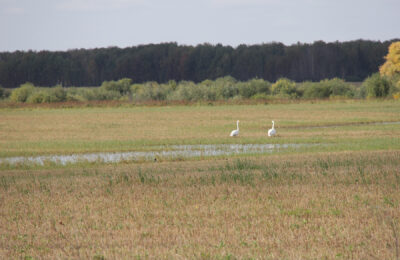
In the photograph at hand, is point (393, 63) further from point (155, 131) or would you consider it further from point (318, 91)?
point (155, 131)

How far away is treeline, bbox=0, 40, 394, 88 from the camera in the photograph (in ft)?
565

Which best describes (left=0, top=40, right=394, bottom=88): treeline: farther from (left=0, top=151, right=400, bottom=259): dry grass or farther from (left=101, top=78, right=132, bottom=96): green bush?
(left=0, top=151, right=400, bottom=259): dry grass

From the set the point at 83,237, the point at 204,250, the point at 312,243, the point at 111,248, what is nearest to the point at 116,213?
the point at 83,237

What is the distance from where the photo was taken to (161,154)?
2531 centimetres

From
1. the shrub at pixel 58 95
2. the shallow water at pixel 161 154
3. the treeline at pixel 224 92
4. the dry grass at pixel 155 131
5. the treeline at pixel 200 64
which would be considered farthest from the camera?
the treeline at pixel 200 64

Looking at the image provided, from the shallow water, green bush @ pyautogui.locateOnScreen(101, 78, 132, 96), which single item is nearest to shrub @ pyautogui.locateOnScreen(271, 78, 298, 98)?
green bush @ pyautogui.locateOnScreen(101, 78, 132, 96)

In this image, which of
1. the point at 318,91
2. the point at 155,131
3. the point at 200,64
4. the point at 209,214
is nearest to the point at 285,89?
the point at 318,91

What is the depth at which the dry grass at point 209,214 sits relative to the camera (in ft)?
28.8

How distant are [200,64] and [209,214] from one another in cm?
17285

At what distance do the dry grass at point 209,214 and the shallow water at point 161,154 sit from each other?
6.88m

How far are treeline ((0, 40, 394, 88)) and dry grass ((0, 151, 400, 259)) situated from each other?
160 meters

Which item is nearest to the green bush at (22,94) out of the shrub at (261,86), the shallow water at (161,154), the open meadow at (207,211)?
the shrub at (261,86)

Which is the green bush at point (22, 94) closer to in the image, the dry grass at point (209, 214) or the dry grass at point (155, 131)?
the dry grass at point (155, 131)

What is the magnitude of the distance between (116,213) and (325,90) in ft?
329
